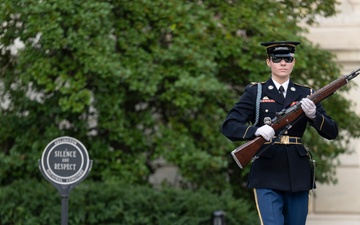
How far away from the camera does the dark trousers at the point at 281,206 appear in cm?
834

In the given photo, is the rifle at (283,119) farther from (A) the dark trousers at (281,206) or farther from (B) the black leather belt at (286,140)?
(A) the dark trousers at (281,206)

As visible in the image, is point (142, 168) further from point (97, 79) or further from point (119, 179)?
point (97, 79)

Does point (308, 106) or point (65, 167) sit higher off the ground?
point (308, 106)

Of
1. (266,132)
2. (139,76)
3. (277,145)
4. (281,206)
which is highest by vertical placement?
(266,132)

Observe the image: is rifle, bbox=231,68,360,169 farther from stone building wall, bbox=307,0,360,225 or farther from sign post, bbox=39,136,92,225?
stone building wall, bbox=307,0,360,225

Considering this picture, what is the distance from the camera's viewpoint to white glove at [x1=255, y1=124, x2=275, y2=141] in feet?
26.7

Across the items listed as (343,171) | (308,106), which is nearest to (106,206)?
(343,171)

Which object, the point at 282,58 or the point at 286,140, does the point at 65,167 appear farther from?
the point at 282,58

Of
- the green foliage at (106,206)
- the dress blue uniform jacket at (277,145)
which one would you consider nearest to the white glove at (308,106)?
the dress blue uniform jacket at (277,145)

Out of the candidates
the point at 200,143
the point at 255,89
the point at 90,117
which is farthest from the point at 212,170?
the point at 255,89

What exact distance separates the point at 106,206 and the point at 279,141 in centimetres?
680

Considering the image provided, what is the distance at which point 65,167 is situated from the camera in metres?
11.7

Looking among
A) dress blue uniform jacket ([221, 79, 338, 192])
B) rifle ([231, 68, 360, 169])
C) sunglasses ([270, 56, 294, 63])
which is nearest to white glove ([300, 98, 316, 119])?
rifle ([231, 68, 360, 169])

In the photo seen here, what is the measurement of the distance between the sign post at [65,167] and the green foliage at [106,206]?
3038mm
